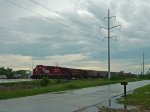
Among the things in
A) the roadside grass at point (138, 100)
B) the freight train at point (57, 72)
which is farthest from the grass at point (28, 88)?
the freight train at point (57, 72)

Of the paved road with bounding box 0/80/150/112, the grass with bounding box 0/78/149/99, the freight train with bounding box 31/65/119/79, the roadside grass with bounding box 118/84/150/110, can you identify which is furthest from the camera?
the freight train with bounding box 31/65/119/79

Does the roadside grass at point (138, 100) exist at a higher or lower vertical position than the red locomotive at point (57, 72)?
lower

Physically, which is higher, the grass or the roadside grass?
the grass

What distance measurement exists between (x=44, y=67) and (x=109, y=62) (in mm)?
12701

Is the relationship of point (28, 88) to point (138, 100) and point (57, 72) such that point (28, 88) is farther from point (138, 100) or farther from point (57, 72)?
point (57, 72)

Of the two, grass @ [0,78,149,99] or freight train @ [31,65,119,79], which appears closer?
grass @ [0,78,149,99]

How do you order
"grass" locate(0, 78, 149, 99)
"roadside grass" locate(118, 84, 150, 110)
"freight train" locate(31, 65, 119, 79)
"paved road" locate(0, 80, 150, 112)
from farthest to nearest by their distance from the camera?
"freight train" locate(31, 65, 119, 79) → "grass" locate(0, 78, 149, 99) → "roadside grass" locate(118, 84, 150, 110) → "paved road" locate(0, 80, 150, 112)

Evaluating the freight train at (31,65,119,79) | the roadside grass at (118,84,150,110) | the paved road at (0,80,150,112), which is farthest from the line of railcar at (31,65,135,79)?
the paved road at (0,80,150,112)

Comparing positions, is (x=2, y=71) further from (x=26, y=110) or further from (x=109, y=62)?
(x=26, y=110)

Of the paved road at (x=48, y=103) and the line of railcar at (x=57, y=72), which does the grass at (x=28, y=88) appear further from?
the line of railcar at (x=57, y=72)

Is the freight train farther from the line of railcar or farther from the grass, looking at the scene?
the grass

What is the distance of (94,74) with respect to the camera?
93.8 meters

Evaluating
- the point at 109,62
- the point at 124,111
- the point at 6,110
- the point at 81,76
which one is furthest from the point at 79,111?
the point at 81,76

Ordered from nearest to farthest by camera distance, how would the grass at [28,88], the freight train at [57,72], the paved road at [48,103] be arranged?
the paved road at [48,103] → the grass at [28,88] → the freight train at [57,72]
